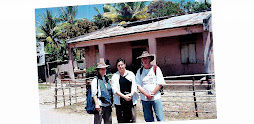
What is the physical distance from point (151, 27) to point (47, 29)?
2595mm

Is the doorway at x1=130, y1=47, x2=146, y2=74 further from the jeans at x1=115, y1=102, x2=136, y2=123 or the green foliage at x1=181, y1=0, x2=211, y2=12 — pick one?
the green foliage at x1=181, y1=0, x2=211, y2=12

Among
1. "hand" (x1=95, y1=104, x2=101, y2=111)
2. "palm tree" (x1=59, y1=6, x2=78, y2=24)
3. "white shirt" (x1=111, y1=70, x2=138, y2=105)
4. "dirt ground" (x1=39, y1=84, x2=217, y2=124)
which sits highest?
"palm tree" (x1=59, y1=6, x2=78, y2=24)

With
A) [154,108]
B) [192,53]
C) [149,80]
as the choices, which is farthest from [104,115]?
[192,53]

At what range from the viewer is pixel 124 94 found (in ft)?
16.9

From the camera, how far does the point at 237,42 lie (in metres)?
5.80

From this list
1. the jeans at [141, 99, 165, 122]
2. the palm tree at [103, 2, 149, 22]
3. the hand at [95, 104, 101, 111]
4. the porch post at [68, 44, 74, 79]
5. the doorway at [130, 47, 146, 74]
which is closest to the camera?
the hand at [95, 104, 101, 111]

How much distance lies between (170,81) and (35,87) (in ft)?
10.6

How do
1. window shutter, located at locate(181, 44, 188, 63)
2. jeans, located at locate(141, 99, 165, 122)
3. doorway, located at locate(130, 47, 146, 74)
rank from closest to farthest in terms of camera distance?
1. jeans, located at locate(141, 99, 165, 122)
2. doorway, located at locate(130, 47, 146, 74)
3. window shutter, located at locate(181, 44, 188, 63)

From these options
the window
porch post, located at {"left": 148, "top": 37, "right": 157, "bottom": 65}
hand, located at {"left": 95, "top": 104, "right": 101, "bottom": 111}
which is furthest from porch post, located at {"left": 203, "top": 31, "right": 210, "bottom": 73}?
hand, located at {"left": 95, "top": 104, "right": 101, "bottom": 111}

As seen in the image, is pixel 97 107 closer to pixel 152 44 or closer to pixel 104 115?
pixel 104 115

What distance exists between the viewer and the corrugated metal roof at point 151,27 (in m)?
6.03

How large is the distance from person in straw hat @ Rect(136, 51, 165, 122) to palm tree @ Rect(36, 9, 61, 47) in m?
2.48

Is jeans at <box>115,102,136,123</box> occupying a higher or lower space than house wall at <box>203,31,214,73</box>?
lower

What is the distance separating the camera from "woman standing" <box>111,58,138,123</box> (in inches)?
200
